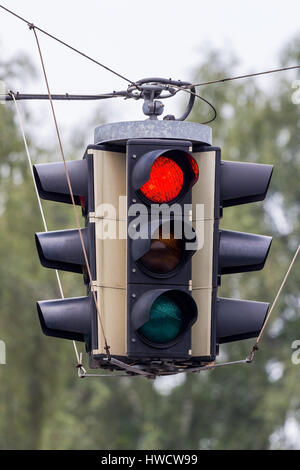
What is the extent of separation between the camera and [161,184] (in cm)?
856

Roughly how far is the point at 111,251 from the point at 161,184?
0.50m

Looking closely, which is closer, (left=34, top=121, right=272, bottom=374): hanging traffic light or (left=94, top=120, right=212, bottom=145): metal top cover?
(left=34, top=121, right=272, bottom=374): hanging traffic light

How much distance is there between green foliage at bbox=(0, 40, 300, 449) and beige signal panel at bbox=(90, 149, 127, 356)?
15.9m

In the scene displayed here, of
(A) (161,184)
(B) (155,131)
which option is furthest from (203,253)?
(B) (155,131)

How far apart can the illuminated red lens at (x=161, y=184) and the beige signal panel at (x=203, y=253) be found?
0.84ft

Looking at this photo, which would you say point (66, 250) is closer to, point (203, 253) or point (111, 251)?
point (111, 251)

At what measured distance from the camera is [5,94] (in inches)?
387

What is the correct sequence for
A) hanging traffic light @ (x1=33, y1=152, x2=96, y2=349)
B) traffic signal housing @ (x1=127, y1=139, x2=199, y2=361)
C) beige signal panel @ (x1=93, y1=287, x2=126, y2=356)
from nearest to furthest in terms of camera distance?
1. traffic signal housing @ (x1=127, y1=139, x2=199, y2=361)
2. beige signal panel @ (x1=93, y1=287, x2=126, y2=356)
3. hanging traffic light @ (x1=33, y1=152, x2=96, y2=349)

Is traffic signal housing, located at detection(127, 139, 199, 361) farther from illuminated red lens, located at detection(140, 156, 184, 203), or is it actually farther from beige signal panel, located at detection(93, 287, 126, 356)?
beige signal panel, located at detection(93, 287, 126, 356)

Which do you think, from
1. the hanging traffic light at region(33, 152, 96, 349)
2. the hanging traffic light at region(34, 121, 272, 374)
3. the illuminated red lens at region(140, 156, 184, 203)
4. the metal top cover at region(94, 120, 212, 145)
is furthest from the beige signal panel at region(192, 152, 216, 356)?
the hanging traffic light at region(33, 152, 96, 349)

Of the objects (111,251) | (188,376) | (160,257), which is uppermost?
(188,376)

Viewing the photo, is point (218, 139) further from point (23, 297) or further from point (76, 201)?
point (76, 201)

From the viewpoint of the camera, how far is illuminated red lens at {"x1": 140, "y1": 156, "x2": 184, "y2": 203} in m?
8.55

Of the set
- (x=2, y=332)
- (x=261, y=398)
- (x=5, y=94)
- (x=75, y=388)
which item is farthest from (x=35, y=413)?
(x=5, y=94)
